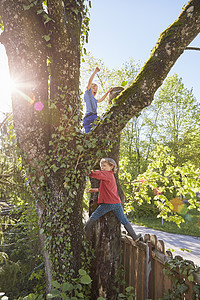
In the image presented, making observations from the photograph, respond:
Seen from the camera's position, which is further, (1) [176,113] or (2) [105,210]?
(1) [176,113]

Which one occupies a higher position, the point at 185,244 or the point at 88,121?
the point at 88,121

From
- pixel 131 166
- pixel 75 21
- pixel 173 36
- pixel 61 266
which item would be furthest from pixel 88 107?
pixel 131 166

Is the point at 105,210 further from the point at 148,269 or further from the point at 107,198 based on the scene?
the point at 148,269

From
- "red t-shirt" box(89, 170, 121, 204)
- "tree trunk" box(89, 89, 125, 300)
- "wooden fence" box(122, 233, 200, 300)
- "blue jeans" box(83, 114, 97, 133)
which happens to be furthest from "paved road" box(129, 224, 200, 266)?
"blue jeans" box(83, 114, 97, 133)

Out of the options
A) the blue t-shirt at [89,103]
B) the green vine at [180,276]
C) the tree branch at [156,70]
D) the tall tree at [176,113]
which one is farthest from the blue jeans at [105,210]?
the tall tree at [176,113]

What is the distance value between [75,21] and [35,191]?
2368mm

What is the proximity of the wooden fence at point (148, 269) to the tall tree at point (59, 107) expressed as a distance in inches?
48.4

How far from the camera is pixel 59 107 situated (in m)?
2.83

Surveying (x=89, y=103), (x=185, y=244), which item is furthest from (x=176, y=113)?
(x=89, y=103)

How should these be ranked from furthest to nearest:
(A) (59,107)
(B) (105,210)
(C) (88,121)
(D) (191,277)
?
1. (C) (88,121)
2. (B) (105,210)
3. (A) (59,107)
4. (D) (191,277)

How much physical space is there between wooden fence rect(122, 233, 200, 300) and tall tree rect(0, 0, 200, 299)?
123cm

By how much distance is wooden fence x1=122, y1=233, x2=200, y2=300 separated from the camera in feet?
10.1

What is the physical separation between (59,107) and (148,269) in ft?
9.14

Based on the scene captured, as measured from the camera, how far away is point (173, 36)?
2.87m
